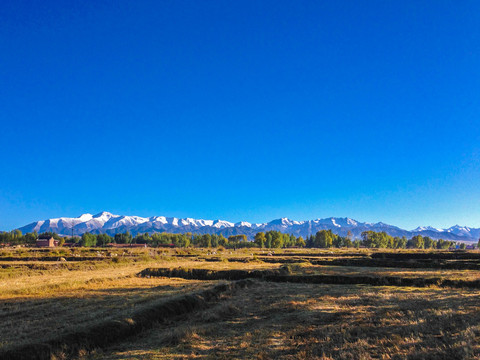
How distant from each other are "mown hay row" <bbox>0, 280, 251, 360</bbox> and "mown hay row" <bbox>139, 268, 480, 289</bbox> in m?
21.6

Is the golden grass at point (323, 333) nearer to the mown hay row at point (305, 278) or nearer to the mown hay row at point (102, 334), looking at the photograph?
the mown hay row at point (102, 334)

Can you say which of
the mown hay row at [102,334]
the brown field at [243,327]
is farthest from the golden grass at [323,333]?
the mown hay row at [102,334]

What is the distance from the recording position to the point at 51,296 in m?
26.3

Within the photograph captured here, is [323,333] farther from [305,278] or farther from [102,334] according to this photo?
[305,278]

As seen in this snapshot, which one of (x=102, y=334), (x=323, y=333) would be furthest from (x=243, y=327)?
(x=102, y=334)

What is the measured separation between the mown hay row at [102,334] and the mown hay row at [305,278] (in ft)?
70.9

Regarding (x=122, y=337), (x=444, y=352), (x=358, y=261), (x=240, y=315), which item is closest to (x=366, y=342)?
(x=444, y=352)

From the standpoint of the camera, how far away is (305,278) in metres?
42.2

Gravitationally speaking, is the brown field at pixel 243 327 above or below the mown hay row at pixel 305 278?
above

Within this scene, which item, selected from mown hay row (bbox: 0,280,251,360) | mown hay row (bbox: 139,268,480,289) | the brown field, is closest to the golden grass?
the brown field

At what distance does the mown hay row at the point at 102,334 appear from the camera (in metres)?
12.9

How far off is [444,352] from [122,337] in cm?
1477

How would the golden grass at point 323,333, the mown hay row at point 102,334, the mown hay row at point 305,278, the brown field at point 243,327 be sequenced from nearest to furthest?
the golden grass at point 323,333, the brown field at point 243,327, the mown hay row at point 102,334, the mown hay row at point 305,278

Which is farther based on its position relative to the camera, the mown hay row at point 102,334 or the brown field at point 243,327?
the mown hay row at point 102,334
